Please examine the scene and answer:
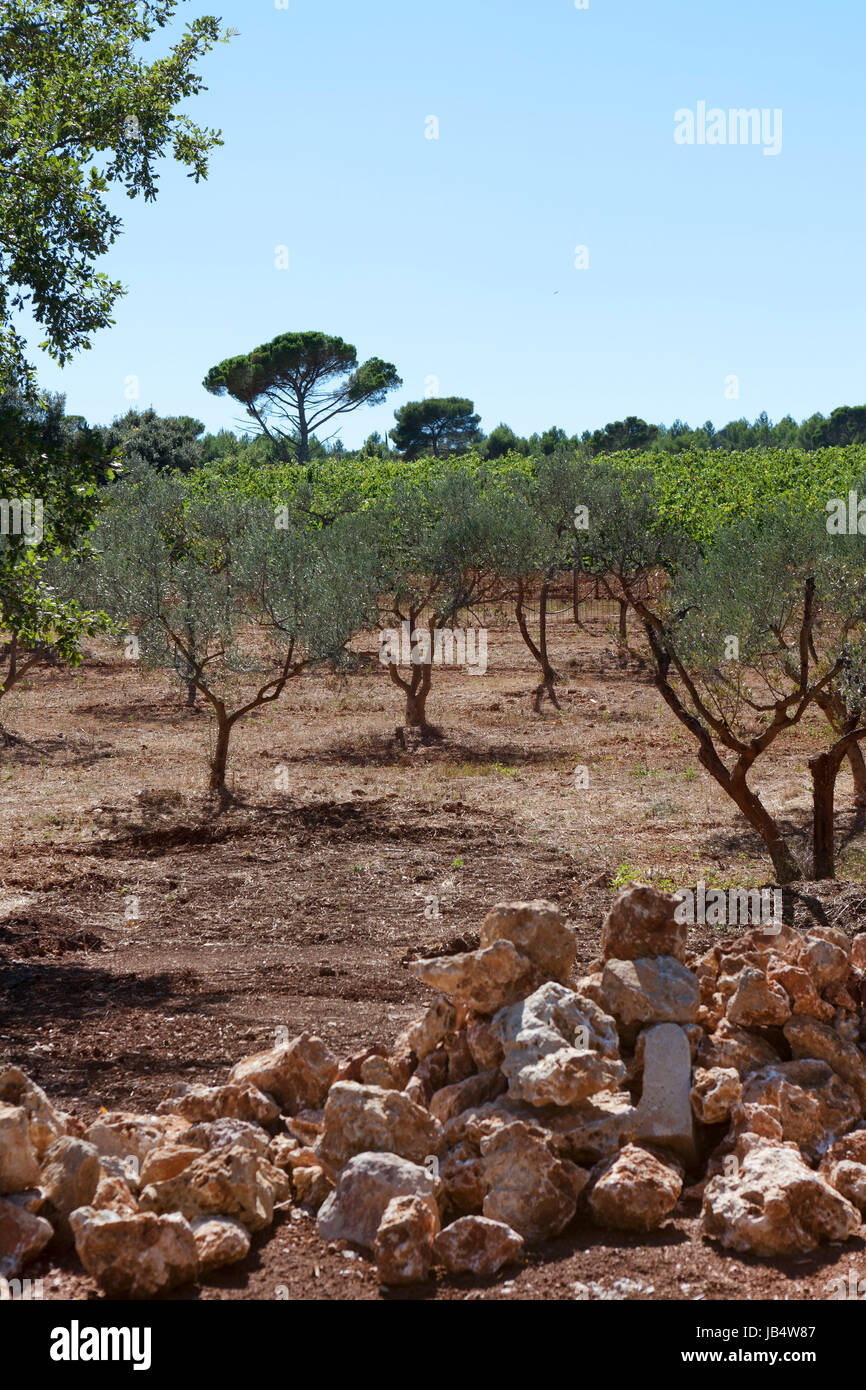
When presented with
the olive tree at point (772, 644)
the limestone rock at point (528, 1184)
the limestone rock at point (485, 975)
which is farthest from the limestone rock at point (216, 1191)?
the olive tree at point (772, 644)

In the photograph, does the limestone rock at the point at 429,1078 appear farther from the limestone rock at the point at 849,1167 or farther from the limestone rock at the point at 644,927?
the limestone rock at the point at 849,1167

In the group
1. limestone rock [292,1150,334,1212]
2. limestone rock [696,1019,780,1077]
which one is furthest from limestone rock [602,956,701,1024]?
limestone rock [292,1150,334,1212]

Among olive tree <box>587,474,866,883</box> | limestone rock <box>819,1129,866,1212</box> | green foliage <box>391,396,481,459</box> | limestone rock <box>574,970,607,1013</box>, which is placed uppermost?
green foliage <box>391,396,481,459</box>

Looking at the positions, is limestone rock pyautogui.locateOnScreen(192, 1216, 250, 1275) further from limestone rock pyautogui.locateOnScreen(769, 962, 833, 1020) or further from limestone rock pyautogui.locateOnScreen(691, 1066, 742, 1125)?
limestone rock pyautogui.locateOnScreen(769, 962, 833, 1020)

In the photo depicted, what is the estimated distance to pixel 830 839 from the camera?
13477mm

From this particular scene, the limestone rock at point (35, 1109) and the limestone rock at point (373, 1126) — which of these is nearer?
the limestone rock at point (373, 1126)

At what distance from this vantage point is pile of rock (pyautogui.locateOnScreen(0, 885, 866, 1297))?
18.1ft

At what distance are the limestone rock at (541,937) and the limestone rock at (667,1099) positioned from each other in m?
0.80

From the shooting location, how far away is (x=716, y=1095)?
249 inches

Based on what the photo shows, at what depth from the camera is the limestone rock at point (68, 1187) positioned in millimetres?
5820

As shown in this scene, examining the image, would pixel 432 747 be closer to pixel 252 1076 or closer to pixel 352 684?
pixel 352 684

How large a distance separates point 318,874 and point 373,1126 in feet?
30.1

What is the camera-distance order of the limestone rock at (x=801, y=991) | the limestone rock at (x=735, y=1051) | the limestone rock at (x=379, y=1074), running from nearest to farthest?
the limestone rock at (x=735, y=1051), the limestone rock at (x=379, y=1074), the limestone rock at (x=801, y=991)

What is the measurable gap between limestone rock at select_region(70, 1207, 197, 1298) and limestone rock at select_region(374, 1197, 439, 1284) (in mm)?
939
